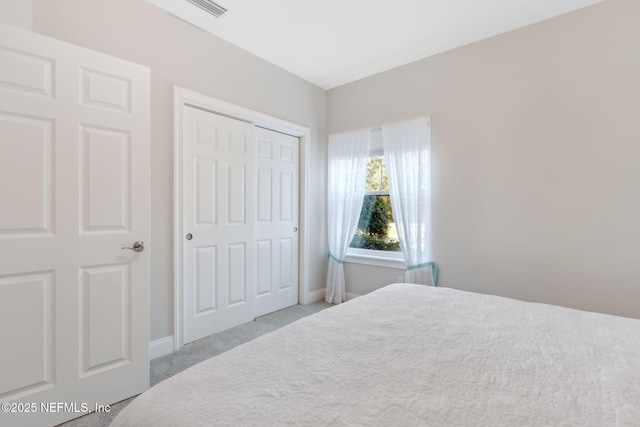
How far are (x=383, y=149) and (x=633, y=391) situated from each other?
2857 millimetres

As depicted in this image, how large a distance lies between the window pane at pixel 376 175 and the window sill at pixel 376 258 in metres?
0.78

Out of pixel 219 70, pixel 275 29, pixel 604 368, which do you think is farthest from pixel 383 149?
pixel 604 368

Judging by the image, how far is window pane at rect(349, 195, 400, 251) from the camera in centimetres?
352

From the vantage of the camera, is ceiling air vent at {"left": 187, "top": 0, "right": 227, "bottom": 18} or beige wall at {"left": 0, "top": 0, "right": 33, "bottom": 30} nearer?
beige wall at {"left": 0, "top": 0, "right": 33, "bottom": 30}

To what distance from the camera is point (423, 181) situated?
3.05 meters

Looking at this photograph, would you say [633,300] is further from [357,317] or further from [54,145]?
[54,145]

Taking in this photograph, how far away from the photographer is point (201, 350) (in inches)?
98.0

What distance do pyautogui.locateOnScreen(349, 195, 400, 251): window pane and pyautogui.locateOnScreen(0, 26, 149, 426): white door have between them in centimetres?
245

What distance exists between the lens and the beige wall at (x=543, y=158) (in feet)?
7.11

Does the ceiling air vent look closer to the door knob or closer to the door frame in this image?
the door frame

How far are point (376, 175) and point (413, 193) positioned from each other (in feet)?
2.08

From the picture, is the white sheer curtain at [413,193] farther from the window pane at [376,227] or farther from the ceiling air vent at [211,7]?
the ceiling air vent at [211,7]

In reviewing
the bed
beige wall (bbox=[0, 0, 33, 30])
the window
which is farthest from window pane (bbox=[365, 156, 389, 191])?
beige wall (bbox=[0, 0, 33, 30])

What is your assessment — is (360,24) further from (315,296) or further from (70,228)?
(315,296)
